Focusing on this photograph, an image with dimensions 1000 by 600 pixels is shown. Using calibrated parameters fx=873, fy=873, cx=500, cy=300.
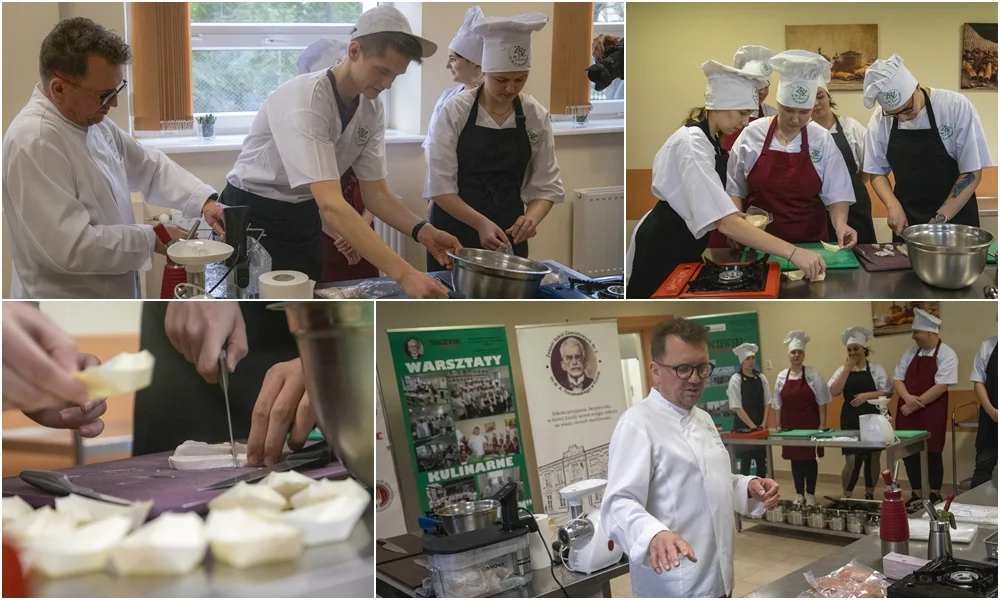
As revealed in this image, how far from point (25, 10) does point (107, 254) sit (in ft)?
2.33

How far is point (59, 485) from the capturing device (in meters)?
2.15

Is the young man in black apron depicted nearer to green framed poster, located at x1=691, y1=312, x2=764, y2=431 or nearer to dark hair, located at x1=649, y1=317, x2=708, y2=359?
dark hair, located at x1=649, y1=317, x2=708, y2=359

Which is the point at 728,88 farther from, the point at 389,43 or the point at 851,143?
the point at 389,43

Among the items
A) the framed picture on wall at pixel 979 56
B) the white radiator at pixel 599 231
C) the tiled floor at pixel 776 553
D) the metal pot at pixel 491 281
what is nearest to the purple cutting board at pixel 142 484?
the metal pot at pixel 491 281

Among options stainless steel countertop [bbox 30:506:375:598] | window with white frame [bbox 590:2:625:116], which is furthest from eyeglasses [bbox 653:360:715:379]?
stainless steel countertop [bbox 30:506:375:598]

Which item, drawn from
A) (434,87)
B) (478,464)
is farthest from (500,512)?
(434,87)

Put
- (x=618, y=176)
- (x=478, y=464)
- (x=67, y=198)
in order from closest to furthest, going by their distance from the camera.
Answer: (x=67, y=198)
(x=618, y=176)
(x=478, y=464)

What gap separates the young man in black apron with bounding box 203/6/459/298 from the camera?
2.35m

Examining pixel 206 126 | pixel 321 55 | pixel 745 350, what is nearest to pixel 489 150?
pixel 321 55

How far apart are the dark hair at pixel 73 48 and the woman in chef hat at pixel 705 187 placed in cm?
148

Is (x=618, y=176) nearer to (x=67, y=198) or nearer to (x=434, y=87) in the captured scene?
(x=434, y=87)

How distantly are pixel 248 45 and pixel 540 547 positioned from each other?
178 cm

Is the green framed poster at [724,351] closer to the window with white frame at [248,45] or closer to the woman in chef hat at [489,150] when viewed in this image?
the woman in chef hat at [489,150]

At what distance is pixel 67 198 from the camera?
219 cm
